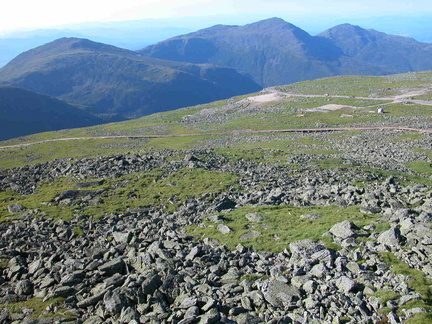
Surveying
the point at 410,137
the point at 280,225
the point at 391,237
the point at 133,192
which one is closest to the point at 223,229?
the point at 280,225

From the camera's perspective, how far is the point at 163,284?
18.5 meters

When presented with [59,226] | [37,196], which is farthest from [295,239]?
[37,196]

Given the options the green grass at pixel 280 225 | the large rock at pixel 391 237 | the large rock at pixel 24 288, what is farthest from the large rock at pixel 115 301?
the large rock at pixel 391 237

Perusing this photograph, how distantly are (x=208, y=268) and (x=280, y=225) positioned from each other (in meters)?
8.02

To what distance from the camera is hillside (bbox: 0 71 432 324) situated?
16.0m

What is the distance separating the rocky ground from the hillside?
8 cm

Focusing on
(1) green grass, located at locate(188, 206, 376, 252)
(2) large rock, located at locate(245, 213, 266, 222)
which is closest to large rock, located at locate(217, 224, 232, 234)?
(1) green grass, located at locate(188, 206, 376, 252)

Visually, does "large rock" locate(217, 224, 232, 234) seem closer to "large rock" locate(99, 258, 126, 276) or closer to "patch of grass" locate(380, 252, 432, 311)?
"large rock" locate(99, 258, 126, 276)

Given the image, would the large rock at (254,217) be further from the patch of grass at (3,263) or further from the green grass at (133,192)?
the patch of grass at (3,263)

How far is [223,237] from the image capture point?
2480 centimetres

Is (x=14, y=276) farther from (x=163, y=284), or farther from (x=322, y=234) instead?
(x=322, y=234)

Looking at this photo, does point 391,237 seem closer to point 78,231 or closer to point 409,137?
Answer: point 78,231

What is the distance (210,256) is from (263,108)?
4062 inches

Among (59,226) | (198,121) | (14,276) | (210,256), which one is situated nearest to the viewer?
(210,256)
